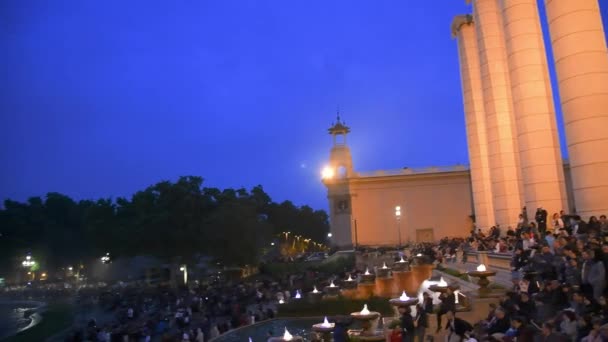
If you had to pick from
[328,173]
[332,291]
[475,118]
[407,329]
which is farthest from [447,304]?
[328,173]

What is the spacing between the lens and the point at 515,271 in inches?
527

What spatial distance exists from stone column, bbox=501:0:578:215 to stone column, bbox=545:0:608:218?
3.61m

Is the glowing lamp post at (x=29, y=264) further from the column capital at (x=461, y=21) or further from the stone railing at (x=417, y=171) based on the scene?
the column capital at (x=461, y=21)

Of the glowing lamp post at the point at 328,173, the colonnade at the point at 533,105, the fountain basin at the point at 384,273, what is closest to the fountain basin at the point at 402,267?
the fountain basin at the point at 384,273

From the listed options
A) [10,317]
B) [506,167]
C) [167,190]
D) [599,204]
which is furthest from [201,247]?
[599,204]

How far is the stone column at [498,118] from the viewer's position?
80.2 ft

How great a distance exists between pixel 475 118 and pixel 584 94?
1592 cm

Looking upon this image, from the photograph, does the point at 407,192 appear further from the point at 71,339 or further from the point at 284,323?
the point at 71,339

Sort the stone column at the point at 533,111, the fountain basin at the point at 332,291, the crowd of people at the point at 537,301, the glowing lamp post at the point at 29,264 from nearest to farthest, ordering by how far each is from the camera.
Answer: the crowd of people at the point at 537,301 < the stone column at the point at 533,111 < the fountain basin at the point at 332,291 < the glowing lamp post at the point at 29,264

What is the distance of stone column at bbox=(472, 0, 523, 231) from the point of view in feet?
80.2

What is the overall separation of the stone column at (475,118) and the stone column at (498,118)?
4.15 metres

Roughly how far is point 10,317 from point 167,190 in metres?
17.8

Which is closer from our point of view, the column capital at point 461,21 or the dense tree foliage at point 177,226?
the column capital at point 461,21

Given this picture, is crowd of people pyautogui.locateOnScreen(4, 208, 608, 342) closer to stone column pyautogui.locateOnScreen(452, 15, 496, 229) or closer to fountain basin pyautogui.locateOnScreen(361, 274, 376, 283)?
fountain basin pyautogui.locateOnScreen(361, 274, 376, 283)
